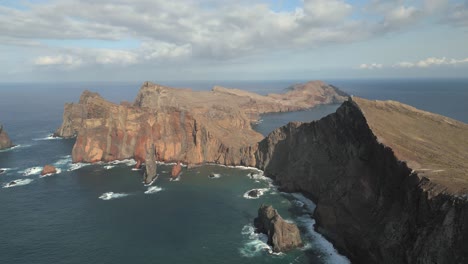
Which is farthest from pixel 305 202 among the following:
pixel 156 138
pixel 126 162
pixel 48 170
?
pixel 48 170

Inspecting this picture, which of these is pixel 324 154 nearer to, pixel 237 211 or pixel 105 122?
pixel 237 211

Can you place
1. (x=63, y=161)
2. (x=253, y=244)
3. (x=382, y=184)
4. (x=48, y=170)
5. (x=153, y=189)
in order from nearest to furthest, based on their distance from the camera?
1. (x=382, y=184)
2. (x=253, y=244)
3. (x=153, y=189)
4. (x=48, y=170)
5. (x=63, y=161)

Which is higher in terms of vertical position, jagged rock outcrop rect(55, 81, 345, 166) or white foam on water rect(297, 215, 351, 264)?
jagged rock outcrop rect(55, 81, 345, 166)

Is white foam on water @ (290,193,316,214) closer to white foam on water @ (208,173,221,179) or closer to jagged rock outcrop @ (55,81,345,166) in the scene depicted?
white foam on water @ (208,173,221,179)

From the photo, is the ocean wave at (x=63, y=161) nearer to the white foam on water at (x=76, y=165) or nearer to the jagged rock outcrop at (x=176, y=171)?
the white foam on water at (x=76, y=165)

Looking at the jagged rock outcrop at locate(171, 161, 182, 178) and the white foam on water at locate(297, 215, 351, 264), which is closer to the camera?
the white foam on water at locate(297, 215, 351, 264)

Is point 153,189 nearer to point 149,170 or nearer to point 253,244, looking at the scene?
point 149,170

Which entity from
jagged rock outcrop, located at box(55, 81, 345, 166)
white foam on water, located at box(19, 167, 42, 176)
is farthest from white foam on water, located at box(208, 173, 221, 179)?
white foam on water, located at box(19, 167, 42, 176)

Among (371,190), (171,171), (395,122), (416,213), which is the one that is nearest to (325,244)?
(371,190)
